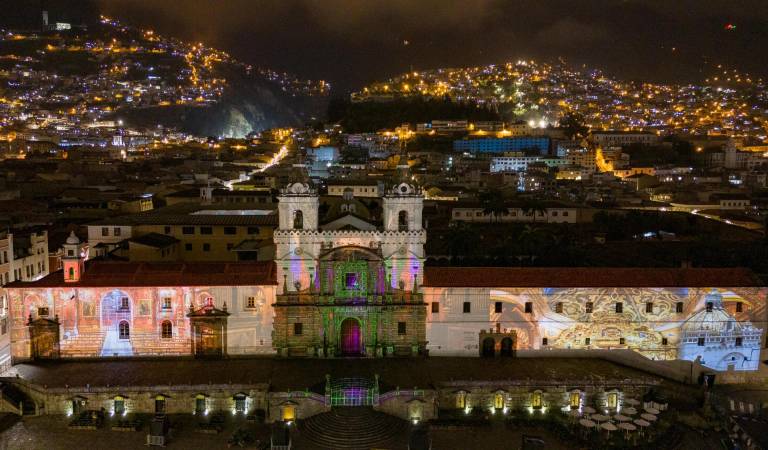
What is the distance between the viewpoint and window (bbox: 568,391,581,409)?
111 feet

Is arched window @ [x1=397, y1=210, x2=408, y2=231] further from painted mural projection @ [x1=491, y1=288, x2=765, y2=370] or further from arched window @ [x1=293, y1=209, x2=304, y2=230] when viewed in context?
painted mural projection @ [x1=491, y1=288, x2=765, y2=370]

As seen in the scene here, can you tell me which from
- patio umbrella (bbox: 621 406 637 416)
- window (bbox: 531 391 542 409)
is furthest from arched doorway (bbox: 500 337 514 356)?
patio umbrella (bbox: 621 406 637 416)

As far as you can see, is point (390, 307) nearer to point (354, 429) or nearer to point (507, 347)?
point (507, 347)

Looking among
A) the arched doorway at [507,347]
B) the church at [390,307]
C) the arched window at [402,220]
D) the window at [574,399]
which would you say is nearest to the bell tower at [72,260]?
the church at [390,307]

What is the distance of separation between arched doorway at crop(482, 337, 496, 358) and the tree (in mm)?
136172

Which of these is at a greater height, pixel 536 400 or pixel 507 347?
pixel 507 347

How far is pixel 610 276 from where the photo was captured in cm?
3906

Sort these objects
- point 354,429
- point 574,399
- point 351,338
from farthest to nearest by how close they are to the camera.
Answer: point 351,338 → point 574,399 → point 354,429

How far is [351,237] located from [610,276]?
16.4m

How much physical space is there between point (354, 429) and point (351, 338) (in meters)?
8.74

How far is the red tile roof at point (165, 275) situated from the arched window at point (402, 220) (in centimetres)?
826

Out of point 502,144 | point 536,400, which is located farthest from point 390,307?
point 502,144

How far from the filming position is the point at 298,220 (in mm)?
38688

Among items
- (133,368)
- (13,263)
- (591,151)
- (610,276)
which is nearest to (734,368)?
(610,276)
